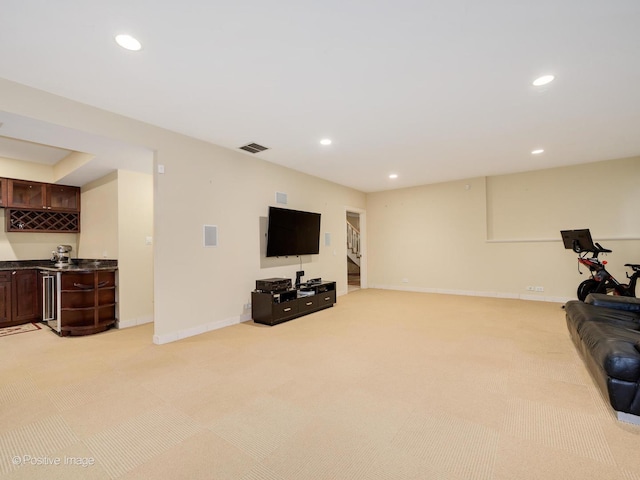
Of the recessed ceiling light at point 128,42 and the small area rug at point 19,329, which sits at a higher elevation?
the recessed ceiling light at point 128,42

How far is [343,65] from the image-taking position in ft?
8.35

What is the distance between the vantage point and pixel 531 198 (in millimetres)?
6273

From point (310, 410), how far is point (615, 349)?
7.31 ft

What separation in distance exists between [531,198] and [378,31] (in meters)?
5.85

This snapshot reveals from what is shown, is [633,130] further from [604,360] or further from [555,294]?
[604,360]

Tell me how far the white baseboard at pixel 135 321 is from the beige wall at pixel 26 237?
2.53 metres

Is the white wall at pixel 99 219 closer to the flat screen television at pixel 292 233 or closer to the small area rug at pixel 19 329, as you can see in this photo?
the small area rug at pixel 19 329

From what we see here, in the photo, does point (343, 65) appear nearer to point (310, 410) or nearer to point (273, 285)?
point (310, 410)

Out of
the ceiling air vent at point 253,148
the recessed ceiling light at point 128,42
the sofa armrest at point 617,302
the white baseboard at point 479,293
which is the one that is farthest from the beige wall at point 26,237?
the sofa armrest at point 617,302

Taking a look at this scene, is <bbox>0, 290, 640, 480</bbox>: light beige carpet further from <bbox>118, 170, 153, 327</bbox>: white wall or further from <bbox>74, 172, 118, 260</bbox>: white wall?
<bbox>74, 172, 118, 260</bbox>: white wall

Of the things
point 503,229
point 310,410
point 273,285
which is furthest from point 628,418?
point 503,229

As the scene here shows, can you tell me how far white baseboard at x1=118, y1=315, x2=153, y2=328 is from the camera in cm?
460

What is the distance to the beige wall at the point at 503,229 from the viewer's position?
557 centimetres

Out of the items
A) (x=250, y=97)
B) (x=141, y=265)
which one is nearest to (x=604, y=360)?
(x=250, y=97)
